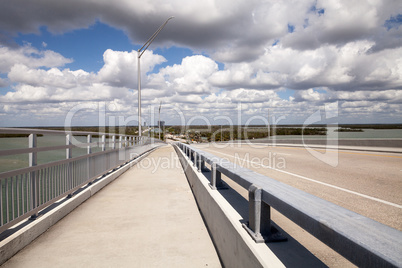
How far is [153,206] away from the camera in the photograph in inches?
278

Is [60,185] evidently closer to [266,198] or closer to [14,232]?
[14,232]

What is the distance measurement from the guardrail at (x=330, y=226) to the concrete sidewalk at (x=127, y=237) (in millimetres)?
1617

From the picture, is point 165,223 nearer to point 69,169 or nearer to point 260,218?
point 69,169

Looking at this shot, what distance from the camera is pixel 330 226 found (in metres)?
1.68

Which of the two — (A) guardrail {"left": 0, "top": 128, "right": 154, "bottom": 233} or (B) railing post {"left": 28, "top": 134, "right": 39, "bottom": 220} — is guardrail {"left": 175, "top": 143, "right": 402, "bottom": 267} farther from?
(B) railing post {"left": 28, "top": 134, "right": 39, "bottom": 220}

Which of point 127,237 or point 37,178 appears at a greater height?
point 37,178

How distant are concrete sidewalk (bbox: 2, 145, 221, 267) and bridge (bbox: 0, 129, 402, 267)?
15 millimetres

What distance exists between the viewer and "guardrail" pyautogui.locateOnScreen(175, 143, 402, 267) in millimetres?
1368

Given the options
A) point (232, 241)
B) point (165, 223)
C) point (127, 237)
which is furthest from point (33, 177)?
point (232, 241)

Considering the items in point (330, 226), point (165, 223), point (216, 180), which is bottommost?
point (165, 223)

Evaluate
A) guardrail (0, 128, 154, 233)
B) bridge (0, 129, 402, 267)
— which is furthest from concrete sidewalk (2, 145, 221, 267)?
guardrail (0, 128, 154, 233)

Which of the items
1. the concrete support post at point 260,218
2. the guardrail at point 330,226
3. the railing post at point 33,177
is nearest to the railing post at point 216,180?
the guardrail at point 330,226

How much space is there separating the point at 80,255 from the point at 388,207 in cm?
583

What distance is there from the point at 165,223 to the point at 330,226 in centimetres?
451
